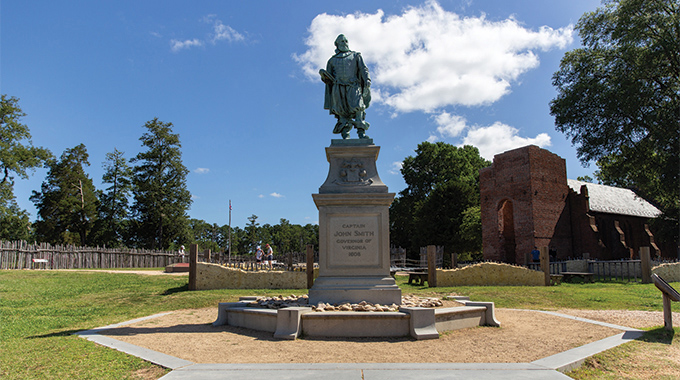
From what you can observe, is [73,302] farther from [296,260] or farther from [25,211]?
[25,211]

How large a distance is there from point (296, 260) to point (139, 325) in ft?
88.9

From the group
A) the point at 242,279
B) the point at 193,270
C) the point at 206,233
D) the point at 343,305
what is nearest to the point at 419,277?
the point at 242,279

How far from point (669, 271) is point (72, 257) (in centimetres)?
3405

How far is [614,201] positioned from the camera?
40.0 metres

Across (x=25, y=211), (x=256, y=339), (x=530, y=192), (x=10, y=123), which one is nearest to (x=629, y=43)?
(x=530, y=192)

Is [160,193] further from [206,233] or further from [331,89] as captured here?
[206,233]

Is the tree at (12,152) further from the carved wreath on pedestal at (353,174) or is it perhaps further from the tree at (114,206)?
the carved wreath on pedestal at (353,174)

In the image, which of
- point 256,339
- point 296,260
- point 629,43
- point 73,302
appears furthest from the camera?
point 296,260

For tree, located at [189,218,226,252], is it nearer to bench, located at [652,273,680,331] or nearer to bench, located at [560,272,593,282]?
bench, located at [560,272,593,282]

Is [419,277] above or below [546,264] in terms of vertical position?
below

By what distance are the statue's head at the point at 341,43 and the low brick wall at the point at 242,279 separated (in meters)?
10.2

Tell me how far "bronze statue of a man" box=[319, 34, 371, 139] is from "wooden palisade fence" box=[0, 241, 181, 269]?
21.9 m

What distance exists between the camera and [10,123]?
3597 centimetres

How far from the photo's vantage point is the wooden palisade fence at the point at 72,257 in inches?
904
